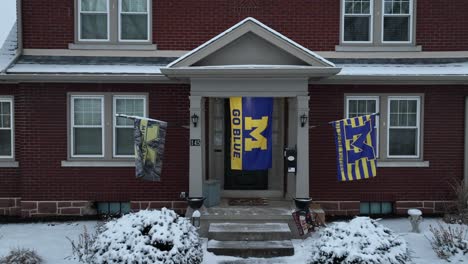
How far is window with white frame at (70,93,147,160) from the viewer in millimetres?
11398

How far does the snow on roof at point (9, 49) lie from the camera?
11.3m

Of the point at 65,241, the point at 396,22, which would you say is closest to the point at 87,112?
the point at 65,241

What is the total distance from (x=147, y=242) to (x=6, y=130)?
679 centimetres

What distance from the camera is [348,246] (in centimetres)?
721

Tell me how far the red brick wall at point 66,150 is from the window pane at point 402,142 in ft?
18.1

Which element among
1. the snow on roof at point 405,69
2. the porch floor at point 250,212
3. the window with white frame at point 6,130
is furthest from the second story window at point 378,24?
the window with white frame at point 6,130

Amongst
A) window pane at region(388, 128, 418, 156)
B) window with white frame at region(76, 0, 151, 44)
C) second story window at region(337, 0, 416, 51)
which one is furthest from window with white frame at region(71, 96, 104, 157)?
window pane at region(388, 128, 418, 156)

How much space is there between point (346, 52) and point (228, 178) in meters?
4.72

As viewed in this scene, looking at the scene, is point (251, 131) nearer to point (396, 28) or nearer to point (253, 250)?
A: point (253, 250)

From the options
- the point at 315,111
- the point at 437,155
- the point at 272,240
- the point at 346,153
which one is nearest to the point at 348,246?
the point at 272,240

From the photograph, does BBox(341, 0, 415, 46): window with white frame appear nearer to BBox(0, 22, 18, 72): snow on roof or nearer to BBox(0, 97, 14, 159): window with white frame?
BBox(0, 22, 18, 72): snow on roof

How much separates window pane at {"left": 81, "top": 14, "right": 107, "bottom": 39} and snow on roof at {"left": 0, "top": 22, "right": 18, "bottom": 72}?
194cm

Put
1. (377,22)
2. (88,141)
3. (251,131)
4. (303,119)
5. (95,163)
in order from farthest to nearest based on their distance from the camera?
(377,22) → (88,141) → (95,163) → (303,119) → (251,131)

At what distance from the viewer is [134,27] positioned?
1176 cm
